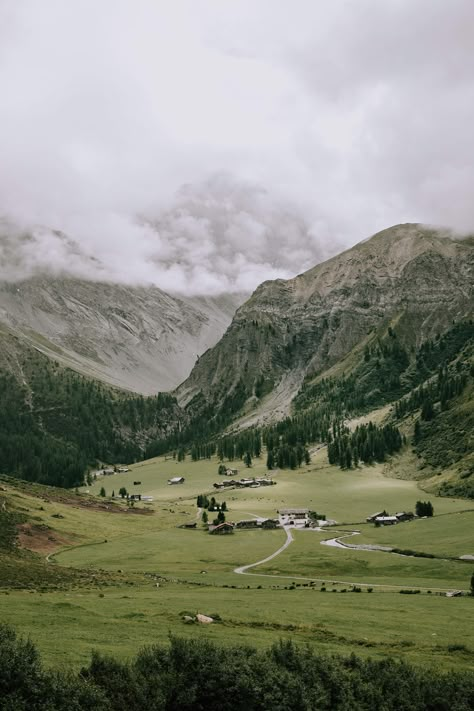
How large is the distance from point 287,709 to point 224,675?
315cm

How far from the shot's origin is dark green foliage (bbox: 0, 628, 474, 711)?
23.3 m

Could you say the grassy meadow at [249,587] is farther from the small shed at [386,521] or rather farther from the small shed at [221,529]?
the small shed at [386,521]

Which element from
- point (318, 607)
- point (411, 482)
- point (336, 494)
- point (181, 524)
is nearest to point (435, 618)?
point (318, 607)

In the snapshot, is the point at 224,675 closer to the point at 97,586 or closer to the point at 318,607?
→ the point at 318,607

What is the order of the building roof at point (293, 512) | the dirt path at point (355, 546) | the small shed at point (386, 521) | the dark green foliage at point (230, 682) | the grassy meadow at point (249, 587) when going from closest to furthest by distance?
the dark green foliage at point (230, 682)
the grassy meadow at point (249, 587)
the dirt path at point (355, 546)
the small shed at point (386, 521)
the building roof at point (293, 512)

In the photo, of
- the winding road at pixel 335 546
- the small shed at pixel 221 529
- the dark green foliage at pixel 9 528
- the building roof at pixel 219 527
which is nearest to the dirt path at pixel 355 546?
the winding road at pixel 335 546

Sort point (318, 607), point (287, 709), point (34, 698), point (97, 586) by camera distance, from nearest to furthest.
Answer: point (34, 698)
point (287, 709)
point (318, 607)
point (97, 586)

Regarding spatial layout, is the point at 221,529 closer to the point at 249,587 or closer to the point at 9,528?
the point at 9,528

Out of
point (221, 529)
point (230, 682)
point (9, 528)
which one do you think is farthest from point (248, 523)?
point (230, 682)

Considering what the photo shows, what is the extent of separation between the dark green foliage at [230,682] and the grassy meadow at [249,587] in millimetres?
4268

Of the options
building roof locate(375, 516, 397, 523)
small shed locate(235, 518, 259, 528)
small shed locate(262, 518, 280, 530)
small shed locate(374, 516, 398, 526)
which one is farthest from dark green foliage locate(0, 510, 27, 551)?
building roof locate(375, 516, 397, 523)

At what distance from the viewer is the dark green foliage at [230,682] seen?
76.4 ft

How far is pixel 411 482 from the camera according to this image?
19875 centimetres

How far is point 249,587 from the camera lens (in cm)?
6825
